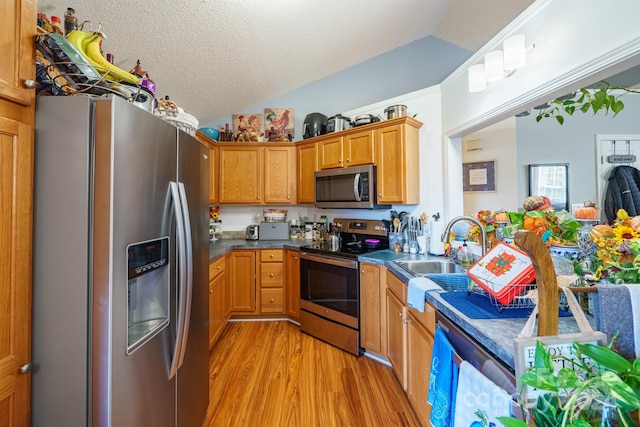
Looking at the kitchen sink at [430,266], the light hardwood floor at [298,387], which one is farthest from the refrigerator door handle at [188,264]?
the kitchen sink at [430,266]

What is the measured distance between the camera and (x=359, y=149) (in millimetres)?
2758

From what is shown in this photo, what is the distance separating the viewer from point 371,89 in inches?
136

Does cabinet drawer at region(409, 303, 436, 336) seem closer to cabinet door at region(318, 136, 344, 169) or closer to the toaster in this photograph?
cabinet door at region(318, 136, 344, 169)

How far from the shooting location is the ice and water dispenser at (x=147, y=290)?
901mm

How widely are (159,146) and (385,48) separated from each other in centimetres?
317

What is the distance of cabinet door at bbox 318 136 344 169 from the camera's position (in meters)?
2.93

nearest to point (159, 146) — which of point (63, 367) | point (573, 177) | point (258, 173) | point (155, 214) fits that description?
point (155, 214)

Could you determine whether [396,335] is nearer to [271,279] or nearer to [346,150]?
[271,279]

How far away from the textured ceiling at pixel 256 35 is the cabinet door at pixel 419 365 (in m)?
2.40

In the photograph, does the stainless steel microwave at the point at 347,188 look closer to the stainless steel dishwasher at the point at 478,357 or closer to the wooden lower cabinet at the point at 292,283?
the wooden lower cabinet at the point at 292,283

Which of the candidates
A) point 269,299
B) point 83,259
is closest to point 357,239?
point 269,299

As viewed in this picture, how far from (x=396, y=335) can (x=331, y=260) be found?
2.89 ft

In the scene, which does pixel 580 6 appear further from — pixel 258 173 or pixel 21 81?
pixel 258 173

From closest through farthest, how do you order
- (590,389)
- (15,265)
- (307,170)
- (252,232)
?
1. (590,389)
2. (15,265)
3. (307,170)
4. (252,232)
